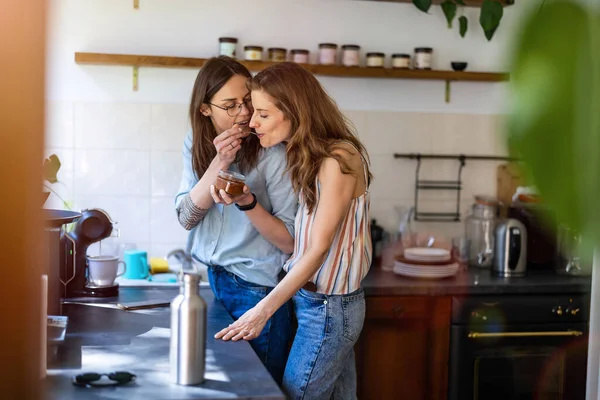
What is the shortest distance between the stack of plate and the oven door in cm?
25

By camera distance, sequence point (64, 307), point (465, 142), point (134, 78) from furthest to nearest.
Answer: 1. point (465, 142)
2. point (134, 78)
3. point (64, 307)

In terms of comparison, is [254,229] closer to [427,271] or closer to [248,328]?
[248,328]

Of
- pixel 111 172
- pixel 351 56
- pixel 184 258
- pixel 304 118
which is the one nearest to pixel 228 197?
pixel 304 118

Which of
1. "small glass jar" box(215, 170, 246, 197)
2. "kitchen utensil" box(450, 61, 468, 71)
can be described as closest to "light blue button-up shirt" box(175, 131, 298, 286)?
"small glass jar" box(215, 170, 246, 197)

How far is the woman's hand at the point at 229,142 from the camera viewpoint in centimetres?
222

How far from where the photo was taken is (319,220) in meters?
2.04

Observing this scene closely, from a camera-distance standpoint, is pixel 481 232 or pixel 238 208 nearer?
pixel 238 208

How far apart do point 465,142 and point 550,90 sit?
3.47m

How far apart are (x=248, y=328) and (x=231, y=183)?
39 cm

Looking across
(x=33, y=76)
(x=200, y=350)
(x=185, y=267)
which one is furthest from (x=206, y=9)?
(x=33, y=76)

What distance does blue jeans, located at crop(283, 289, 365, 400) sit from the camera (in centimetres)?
206

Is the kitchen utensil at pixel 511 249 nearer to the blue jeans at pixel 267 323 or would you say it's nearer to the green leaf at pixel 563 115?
the blue jeans at pixel 267 323

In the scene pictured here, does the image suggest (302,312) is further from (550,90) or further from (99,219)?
(550,90)

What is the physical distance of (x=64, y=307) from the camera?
7.68 ft
